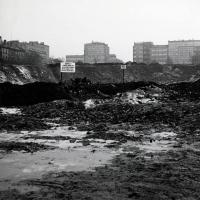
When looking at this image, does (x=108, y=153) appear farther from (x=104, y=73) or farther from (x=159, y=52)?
(x=159, y=52)

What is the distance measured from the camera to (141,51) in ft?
357

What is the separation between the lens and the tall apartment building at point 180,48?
10494cm

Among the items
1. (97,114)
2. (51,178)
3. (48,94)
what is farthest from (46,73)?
(51,178)

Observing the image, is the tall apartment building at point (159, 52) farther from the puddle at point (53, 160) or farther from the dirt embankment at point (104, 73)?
the puddle at point (53, 160)

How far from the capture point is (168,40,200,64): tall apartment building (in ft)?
344

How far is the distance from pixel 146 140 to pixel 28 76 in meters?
29.7

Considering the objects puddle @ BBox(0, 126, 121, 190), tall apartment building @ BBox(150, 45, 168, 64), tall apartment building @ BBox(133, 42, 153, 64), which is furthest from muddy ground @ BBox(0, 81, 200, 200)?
tall apartment building @ BBox(150, 45, 168, 64)

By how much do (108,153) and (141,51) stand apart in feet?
352

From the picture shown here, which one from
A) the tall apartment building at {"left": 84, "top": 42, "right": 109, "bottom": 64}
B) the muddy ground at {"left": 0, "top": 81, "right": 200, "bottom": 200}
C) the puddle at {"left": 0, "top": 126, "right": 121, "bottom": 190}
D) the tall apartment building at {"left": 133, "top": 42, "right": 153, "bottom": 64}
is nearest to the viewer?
the muddy ground at {"left": 0, "top": 81, "right": 200, "bottom": 200}

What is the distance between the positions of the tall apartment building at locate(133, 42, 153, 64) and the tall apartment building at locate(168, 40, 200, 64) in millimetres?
11120

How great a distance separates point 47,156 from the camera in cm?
533

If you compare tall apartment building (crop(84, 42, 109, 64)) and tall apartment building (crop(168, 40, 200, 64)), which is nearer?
tall apartment building (crop(168, 40, 200, 64))

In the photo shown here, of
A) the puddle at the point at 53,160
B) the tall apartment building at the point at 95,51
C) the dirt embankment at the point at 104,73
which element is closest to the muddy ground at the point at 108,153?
the puddle at the point at 53,160

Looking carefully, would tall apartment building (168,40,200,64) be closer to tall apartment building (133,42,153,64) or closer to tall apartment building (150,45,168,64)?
tall apartment building (150,45,168,64)
